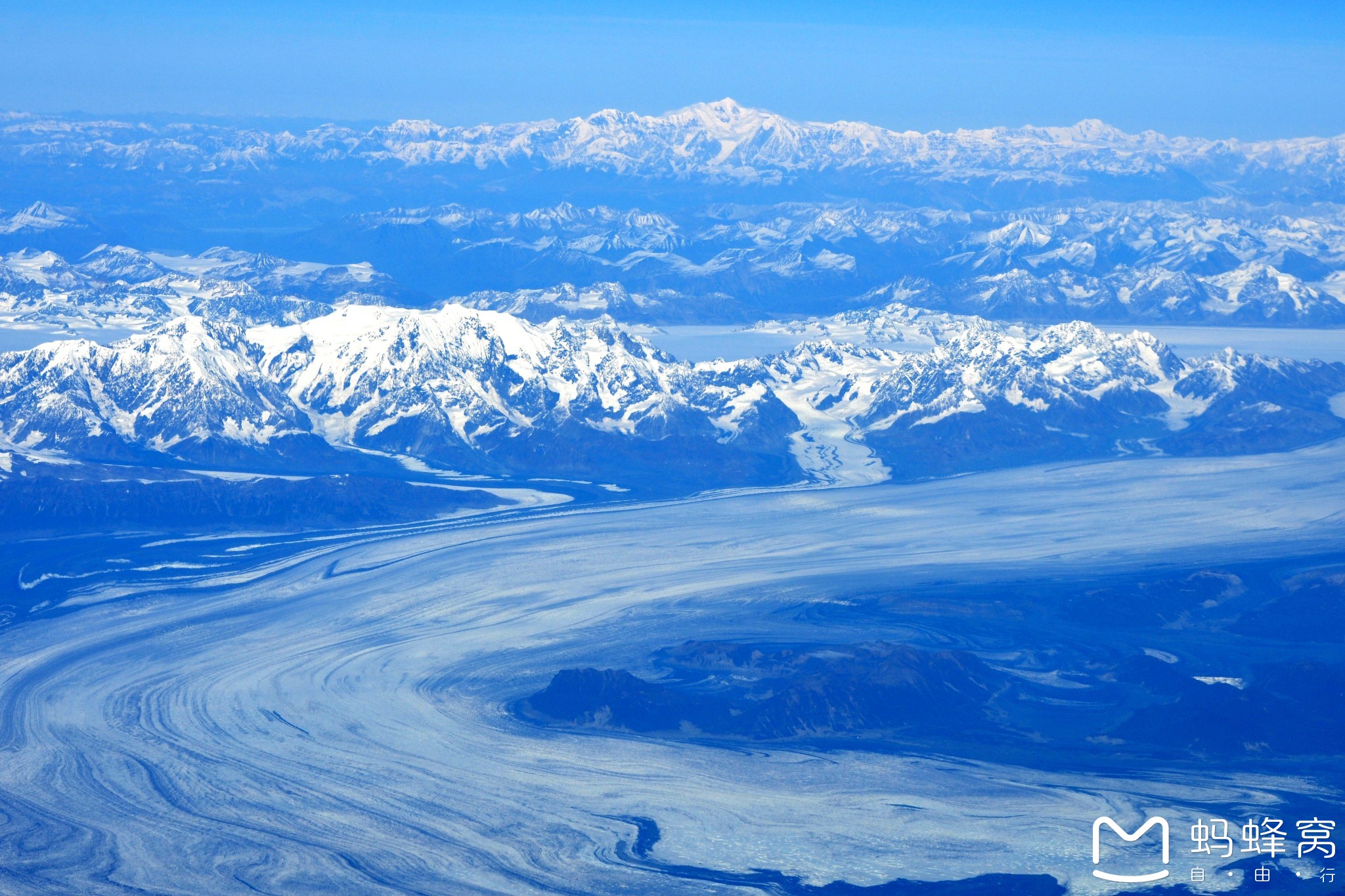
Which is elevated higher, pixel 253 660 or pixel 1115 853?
pixel 253 660

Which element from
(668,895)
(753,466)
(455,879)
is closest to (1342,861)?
(668,895)

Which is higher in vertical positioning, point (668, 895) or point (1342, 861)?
point (1342, 861)

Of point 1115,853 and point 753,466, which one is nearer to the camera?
point 1115,853

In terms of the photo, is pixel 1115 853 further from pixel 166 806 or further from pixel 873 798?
pixel 166 806

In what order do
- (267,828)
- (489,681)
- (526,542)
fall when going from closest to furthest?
(267,828) < (489,681) < (526,542)

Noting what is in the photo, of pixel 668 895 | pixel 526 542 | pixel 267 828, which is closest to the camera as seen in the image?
pixel 668 895

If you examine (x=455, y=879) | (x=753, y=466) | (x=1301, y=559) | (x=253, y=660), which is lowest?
(x=455, y=879)

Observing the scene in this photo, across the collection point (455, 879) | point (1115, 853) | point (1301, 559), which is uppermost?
point (1301, 559)

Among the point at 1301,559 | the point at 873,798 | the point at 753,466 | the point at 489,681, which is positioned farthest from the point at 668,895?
the point at 753,466

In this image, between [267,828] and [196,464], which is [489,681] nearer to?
[267,828]
